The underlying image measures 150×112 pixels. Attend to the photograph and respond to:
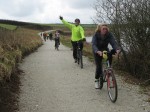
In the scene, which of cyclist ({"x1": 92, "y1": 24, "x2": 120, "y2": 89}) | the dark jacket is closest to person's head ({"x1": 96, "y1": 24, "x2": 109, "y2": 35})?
cyclist ({"x1": 92, "y1": 24, "x2": 120, "y2": 89})

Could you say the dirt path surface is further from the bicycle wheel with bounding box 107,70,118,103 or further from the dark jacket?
the dark jacket

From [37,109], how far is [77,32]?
7930 millimetres

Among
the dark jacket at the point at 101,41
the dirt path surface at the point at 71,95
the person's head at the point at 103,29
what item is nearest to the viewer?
the dirt path surface at the point at 71,95

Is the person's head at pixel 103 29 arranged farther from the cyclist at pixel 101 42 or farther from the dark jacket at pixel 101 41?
the dark jacket at pixel 101 41

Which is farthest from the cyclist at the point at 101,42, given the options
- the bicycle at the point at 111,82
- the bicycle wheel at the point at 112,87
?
the bicycle wheel at the point at 112,87

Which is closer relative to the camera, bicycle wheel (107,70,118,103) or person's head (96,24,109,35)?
bicycle wheel (107,70,118,103)

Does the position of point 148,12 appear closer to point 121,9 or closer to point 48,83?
point 121,9

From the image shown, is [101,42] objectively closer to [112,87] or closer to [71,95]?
[112,87]

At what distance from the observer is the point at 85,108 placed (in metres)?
8.79

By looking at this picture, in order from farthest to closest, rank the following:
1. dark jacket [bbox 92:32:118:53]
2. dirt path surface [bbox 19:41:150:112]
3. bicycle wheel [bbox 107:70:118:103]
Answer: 1. dark jacket [bbox 92:32:118:53]
2. bicycle wheel [bbox 107:70:118:103]
3. dirt path surface [bbox 19:41:150:112]

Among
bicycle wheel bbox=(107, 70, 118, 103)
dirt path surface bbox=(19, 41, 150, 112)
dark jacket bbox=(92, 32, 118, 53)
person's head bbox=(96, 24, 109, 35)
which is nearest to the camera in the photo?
dirt path surface bbox=(19, 41, 150, 112)

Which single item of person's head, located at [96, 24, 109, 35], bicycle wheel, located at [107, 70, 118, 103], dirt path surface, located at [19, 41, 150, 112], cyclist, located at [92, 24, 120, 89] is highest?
person's head, located at [96, 24, 109, 35]

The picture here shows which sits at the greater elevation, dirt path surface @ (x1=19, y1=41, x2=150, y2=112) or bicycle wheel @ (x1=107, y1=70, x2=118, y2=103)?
bicycle wheel @ (x1=107, y1=70, x2=118, y2=103)

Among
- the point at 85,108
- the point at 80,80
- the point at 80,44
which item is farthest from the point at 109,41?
the point at 80,44
